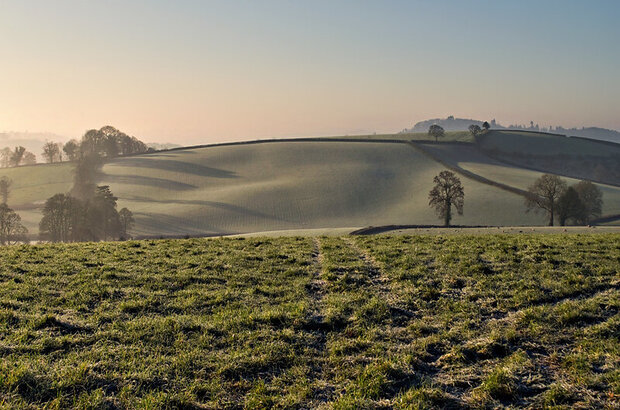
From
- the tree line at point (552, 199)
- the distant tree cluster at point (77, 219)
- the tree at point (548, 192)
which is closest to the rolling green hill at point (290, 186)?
the tree at point (548, 192)

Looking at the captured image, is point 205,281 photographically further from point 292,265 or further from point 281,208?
point 281,208

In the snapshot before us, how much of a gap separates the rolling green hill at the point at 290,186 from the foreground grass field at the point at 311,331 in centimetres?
4452

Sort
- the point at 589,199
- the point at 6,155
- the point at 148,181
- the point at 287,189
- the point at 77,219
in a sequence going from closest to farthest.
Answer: the point at 77,219 → the point at 589,199 → the point at 287,189 → the point at 148,181 → the point at 6,155

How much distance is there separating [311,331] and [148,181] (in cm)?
11721

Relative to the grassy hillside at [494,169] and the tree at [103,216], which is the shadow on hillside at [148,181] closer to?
the tree at [103,216]

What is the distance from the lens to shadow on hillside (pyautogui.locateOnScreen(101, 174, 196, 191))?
116312mm

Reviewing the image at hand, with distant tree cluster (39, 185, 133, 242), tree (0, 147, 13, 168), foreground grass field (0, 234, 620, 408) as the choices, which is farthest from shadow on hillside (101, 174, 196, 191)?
foreground grass field (0, 234, 620, 408)

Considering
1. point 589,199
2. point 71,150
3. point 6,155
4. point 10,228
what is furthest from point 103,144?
point 589,199

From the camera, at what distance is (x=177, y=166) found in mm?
134000

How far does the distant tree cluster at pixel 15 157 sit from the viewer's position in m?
159

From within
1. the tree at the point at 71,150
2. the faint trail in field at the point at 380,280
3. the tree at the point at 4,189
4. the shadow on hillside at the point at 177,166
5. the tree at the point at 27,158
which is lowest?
the tree at the point at 4,189

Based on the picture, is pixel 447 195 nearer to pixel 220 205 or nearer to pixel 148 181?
pixel 220 205

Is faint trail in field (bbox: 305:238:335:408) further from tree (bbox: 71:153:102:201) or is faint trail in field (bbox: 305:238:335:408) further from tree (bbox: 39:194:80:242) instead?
tree (bbox: 71:153:102:201)

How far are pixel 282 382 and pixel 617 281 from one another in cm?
1283
